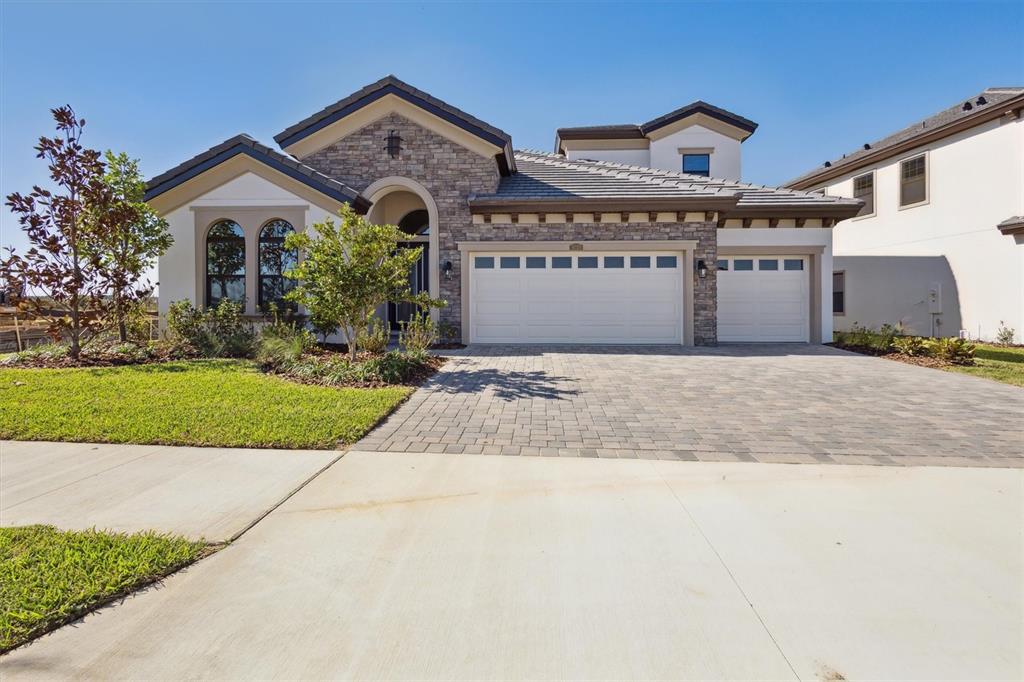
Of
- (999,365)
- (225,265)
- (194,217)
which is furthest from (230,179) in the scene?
(999,365)

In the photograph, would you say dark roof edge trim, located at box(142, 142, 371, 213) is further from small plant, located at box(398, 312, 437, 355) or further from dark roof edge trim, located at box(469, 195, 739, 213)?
small plant, located at box(398, 312, 437, 355)

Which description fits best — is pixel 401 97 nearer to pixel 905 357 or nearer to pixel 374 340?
pixel 374 340

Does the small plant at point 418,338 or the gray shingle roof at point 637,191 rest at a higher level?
the gray shingle roof at point 637,191

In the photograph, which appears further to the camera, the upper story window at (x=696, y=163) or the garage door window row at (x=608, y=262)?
the upper story window at (x=696, y=163)

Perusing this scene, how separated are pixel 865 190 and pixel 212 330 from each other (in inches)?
909

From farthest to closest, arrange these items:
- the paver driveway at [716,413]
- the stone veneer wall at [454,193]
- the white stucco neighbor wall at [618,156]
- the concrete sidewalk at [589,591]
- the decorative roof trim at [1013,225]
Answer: the white stucco neighbor wall at [618,156], the decorative roof trim at [1013,225], the stone veneer wall at [454,193], the paver driveway at [716,413], the concrete sidewalk at [589,591]

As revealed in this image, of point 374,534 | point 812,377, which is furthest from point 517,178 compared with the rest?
point 374,534

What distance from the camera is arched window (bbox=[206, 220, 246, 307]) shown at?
12.5 meters

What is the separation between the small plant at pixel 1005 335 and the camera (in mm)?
14227

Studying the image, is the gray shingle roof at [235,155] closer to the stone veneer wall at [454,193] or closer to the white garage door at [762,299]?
the stone veneer wall at [454,193]

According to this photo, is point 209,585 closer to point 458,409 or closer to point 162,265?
point 458,409

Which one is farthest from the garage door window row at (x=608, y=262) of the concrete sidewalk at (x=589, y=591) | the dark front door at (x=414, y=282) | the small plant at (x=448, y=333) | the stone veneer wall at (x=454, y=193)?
the concrete sidewalk at (x=589, y=591)

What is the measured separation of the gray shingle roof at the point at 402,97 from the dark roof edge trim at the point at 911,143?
1448cm

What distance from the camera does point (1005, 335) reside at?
14.3 metres
